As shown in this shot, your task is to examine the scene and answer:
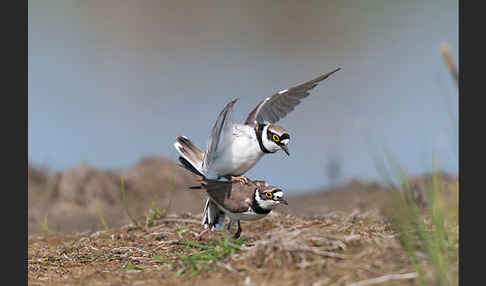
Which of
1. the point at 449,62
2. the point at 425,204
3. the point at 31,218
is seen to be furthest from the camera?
the point at 31,218

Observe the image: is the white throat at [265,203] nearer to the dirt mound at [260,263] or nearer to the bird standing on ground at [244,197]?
the bird standing on ground at [244,197]

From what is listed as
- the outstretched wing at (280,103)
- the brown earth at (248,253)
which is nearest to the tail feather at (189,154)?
the outstretched wing at (280,103)

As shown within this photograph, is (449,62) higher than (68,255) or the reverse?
higher

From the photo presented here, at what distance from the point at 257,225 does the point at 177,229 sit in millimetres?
1077

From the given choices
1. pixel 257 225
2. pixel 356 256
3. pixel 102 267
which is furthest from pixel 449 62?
pixel 257 225

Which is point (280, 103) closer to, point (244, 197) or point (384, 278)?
point (244, 197)

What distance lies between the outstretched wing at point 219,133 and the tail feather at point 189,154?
14 cm

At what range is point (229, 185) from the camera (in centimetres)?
481

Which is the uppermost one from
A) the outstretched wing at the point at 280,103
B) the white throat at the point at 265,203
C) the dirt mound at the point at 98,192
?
the outstretched wing at the point at 280,103

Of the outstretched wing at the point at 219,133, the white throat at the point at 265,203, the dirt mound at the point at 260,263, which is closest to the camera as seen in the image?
the dirt mound at the point at 260,263

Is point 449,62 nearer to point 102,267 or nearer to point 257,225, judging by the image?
point 102,267

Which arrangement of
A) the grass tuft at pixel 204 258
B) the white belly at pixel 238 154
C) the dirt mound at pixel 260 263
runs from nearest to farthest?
1. the dirt mound at pixel 260 263
2. the grass tuft at pixel 204 258
3. the white belly at pixel 238 154

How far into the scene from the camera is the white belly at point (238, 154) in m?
4.79

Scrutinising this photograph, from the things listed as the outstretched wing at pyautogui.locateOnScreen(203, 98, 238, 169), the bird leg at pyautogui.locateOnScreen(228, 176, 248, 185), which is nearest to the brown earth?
the bird leg at pyautogui.locateOnScreen(228, 176, 248, 185)
